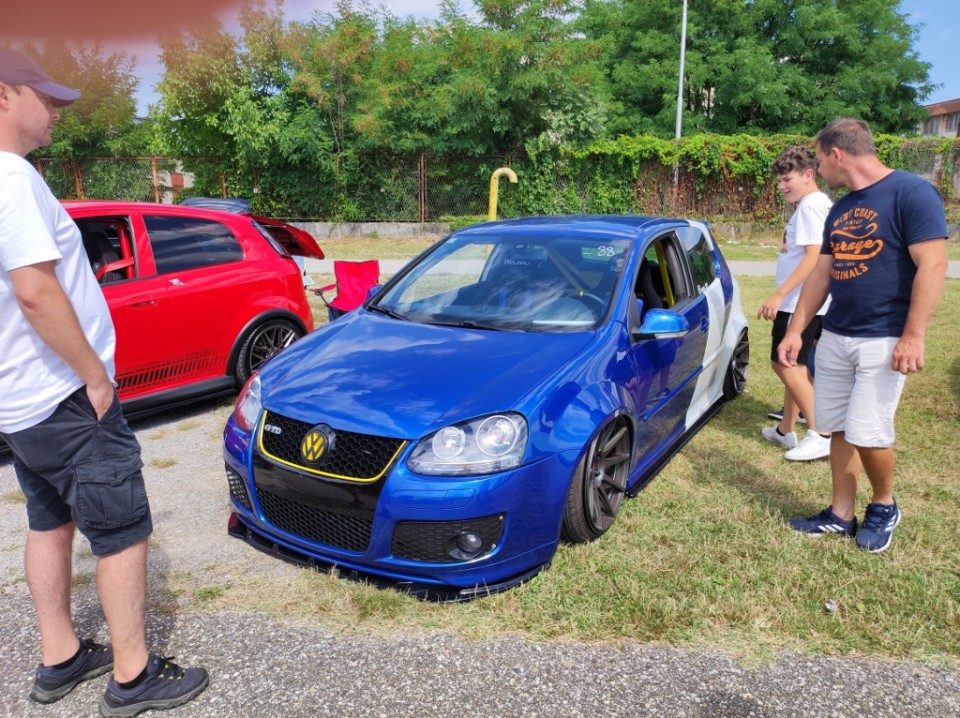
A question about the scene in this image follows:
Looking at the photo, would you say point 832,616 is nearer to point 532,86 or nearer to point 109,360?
point 109,360

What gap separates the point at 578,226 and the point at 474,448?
2053 mm

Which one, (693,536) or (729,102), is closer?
(693,536)

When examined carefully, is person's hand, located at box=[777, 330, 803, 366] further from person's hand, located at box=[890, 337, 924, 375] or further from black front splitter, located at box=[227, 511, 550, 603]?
black front splitter, located at box=[227, 511, 550, 603]

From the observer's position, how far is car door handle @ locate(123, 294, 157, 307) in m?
4.73

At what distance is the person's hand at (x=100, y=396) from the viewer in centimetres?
214

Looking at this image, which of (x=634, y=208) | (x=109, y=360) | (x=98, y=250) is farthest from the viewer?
(x=634, y=208)

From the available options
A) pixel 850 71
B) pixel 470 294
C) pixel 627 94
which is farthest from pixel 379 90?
pixel 850 71

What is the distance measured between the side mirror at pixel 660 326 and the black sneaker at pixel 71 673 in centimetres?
267

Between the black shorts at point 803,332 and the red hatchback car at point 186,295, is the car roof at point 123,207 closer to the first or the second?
the red hatchback car at point 186,295

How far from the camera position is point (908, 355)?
309cm

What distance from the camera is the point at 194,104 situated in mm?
18953

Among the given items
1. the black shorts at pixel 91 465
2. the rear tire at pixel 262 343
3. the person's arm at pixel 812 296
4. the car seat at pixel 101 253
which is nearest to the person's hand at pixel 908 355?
the person's arm at pixel 812 296

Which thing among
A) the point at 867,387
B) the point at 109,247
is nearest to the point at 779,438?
the point at 867,387

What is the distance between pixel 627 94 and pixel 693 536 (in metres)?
27.7
